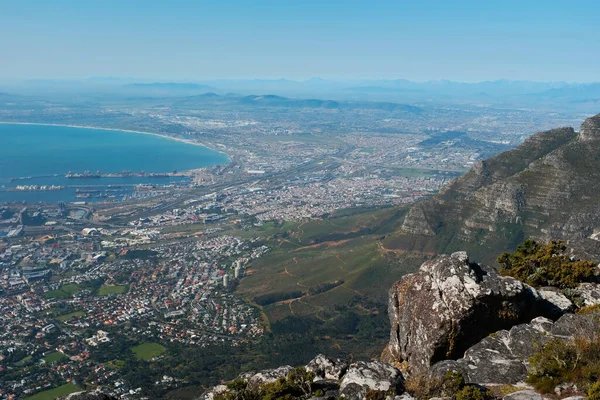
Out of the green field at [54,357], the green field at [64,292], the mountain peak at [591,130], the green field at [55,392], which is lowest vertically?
the green field at [64,292]

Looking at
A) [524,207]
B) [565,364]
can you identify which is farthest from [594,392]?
[524,207]

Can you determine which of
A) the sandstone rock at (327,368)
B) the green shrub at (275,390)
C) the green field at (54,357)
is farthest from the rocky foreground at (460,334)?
the green field at (54,357)

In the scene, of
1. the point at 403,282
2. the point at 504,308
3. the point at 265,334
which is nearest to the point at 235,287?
the point at 265,334

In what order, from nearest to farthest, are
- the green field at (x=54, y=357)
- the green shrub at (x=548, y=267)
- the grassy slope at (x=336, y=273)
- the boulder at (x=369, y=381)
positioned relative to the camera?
the boulder at (x=369, y=381), the green shrub at (x=548, y=267), the green field at (x=54, y=357), the grassy slope at (x=336, y=273)

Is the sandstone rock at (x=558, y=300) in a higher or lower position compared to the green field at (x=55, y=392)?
higher

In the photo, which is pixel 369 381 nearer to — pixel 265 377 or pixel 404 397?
pixel 404 397

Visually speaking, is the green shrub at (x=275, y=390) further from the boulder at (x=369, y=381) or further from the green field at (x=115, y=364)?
the green field at (x=115, y=364)

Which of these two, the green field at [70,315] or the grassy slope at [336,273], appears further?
the green field at [70,315]
